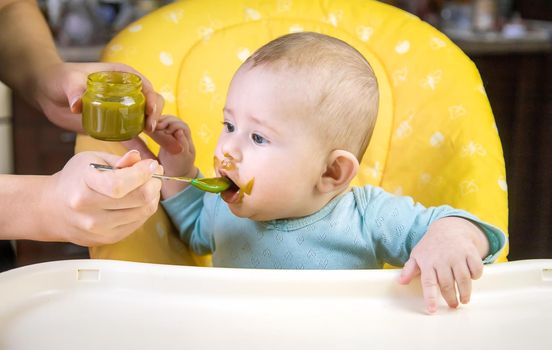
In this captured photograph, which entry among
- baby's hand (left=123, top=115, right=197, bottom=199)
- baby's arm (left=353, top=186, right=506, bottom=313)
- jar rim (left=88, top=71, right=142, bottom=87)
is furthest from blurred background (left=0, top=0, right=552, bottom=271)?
baby's arm (left=353, top=186, right=506, bottom=313)

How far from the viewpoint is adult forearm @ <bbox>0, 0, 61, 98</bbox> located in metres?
1.41

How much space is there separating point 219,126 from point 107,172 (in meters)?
0.62

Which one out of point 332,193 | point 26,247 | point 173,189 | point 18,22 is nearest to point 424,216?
point 332,193

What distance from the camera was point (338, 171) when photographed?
121cm

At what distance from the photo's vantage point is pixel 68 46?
8.32ft

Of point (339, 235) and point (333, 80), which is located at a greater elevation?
point (333, 80)

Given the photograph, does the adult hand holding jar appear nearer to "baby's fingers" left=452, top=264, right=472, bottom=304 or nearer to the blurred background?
"baby's fingers" left=452, top=264, right=472, bottom=304

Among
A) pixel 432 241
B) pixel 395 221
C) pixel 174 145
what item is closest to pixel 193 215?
pixel 174 145

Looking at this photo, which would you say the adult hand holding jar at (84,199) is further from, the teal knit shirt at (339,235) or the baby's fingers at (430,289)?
the baby's fingers at (430,289)

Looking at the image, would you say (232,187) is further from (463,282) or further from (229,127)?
(463,282)

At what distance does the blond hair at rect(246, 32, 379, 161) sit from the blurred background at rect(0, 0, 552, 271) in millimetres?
1481

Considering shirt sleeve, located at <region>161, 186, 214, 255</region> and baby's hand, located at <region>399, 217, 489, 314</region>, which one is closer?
baby's hand, located at <region>399, 217, 489, 314</region>

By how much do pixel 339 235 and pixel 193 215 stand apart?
0.87 ft

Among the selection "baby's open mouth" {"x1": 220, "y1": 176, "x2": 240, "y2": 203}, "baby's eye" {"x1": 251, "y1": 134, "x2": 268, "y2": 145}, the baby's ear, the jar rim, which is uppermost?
the jar rim
